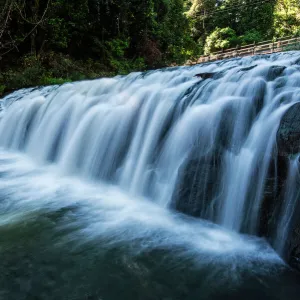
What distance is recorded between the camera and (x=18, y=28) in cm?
1345

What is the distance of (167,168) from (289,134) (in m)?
1.69

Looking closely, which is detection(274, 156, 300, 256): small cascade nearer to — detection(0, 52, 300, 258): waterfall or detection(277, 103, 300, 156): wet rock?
detection(0, 52, 300, 258): waterfall

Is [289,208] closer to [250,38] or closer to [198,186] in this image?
[198,186]

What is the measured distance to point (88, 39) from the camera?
51.2 feet

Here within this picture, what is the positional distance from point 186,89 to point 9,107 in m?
5.58

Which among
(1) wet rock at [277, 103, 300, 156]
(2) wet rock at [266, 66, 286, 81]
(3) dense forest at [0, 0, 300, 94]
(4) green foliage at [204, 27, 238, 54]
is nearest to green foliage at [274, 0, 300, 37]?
(4) green foliage at [204, 27, 238, 54]

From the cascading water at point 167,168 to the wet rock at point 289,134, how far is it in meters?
0.18

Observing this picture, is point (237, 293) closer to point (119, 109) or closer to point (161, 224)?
point (161, 224)

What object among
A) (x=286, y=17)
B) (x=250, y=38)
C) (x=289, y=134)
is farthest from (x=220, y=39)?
(x=289, y=134)

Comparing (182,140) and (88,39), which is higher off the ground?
(88,39)

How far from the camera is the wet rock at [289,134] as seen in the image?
9.36 ft

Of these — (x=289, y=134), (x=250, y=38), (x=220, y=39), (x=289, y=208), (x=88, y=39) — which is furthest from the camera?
(x=220, y=39)

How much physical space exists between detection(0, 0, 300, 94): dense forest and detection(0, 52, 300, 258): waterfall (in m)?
5.17

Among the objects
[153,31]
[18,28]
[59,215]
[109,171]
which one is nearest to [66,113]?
[109,171]
